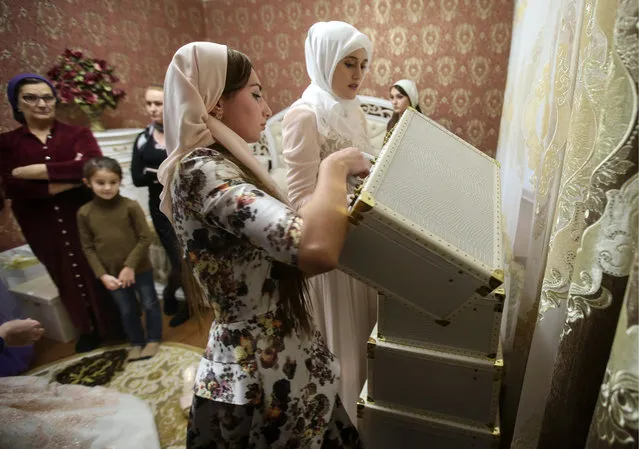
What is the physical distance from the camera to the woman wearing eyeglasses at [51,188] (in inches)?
73.7

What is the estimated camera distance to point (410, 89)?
344 centimetres

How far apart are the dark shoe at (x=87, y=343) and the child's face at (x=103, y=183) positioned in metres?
0.91

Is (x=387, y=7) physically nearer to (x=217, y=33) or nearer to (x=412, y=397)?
(x=217, y=33)

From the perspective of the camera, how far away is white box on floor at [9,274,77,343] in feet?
5.20

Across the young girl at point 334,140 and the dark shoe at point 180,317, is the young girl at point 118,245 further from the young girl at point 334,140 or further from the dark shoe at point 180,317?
the young girl at point 334,140

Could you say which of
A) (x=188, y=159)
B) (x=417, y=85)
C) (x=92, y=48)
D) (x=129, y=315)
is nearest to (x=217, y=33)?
(x=92, y=48)

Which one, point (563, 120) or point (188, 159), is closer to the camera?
point (188, 159)

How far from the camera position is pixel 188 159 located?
82cm

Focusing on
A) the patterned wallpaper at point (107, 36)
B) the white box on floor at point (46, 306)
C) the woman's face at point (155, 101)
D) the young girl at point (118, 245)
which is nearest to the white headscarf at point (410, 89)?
the woman's face at point (155, 101)

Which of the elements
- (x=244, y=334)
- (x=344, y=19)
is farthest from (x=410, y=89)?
(x=244, y=334)

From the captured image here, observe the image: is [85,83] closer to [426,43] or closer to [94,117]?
[94,117]

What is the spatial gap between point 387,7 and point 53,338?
3.71 m

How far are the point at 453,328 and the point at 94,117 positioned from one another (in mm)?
2744

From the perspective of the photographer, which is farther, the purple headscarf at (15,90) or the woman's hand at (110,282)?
the woman's hand at (110,282)
